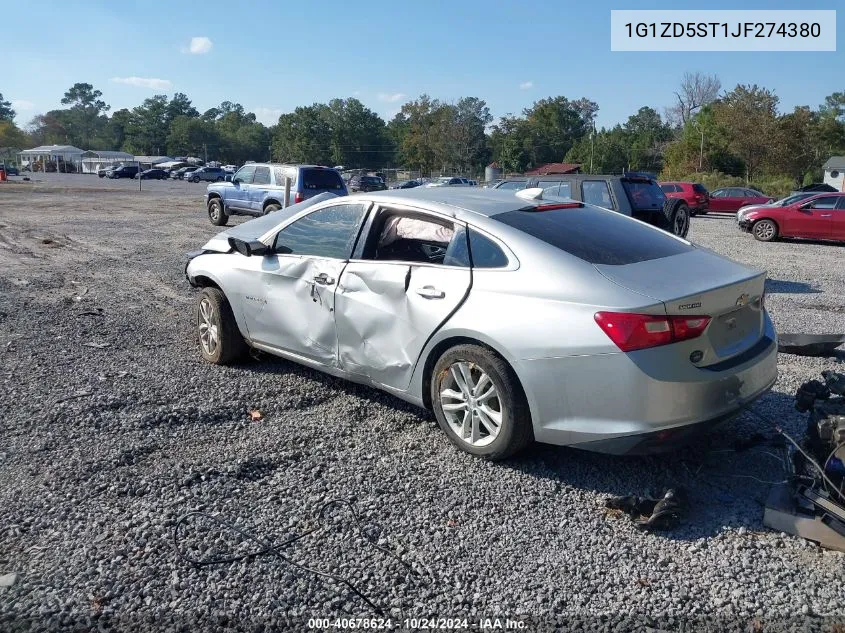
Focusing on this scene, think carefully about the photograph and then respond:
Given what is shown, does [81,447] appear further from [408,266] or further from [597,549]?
[597,549]

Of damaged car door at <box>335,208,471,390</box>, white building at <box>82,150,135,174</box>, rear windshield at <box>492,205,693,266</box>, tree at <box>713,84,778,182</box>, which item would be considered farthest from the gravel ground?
white building at <box>82,150,135,174</box>

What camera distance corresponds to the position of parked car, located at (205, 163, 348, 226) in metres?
19.5

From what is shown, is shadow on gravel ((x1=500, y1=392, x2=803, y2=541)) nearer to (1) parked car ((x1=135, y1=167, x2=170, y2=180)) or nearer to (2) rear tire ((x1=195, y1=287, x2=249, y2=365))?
A: (2) rear tire ((x1=195, y1=287, x2=249, y2=365))

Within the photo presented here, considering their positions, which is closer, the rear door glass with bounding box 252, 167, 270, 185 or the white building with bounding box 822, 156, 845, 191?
the rear door glass with bounding box 252, 167, 270, 185

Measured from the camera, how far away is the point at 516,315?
3.93 meters

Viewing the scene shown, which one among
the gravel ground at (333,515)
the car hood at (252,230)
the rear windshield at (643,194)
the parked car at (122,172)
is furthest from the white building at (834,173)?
the parked car at (122,172)

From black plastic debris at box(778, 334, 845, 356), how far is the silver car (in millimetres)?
2322

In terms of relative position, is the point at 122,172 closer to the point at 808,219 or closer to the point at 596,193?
the point at 808,219

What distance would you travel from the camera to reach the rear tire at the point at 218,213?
2134 centimetres

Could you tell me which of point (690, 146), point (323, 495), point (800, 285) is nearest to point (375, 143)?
point (690, 146)

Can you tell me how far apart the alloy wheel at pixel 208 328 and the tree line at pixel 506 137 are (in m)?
51.6

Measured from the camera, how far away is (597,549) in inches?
134

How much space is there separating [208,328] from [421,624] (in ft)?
12.7

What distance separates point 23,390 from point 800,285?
10.6 m
